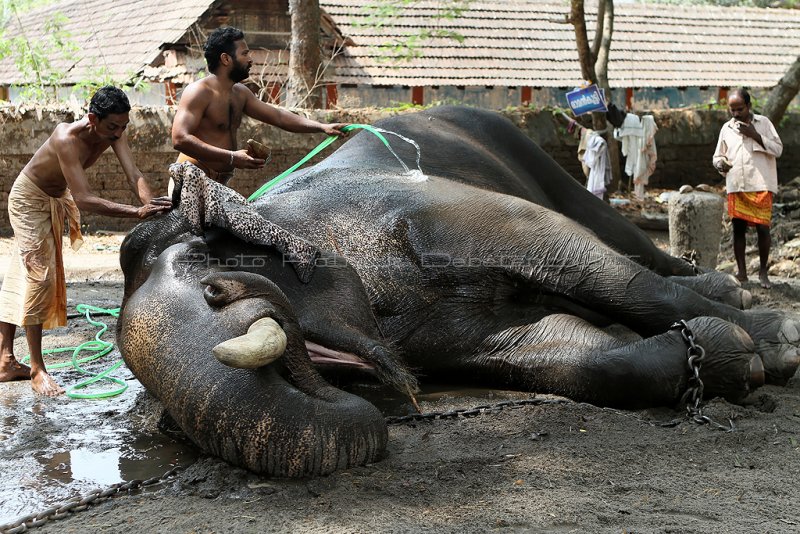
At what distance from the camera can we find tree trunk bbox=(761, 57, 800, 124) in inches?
457

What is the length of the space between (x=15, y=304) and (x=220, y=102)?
1.89 m

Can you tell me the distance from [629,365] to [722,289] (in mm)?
2084

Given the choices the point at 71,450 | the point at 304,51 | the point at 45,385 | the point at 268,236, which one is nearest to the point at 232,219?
the point at 268,236

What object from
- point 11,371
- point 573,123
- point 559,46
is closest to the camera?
point 11,371

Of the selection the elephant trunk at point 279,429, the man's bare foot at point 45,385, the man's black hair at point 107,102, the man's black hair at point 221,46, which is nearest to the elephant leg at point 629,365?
the elephant trunk at point 279,429

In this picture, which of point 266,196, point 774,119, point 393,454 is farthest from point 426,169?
point 774,119

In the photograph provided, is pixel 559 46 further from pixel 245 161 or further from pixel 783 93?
pixel 245 161

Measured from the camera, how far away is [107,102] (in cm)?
507

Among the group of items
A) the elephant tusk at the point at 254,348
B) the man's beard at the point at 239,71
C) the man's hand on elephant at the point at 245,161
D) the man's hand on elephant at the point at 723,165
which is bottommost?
the elephant tusk at the point at 254,348

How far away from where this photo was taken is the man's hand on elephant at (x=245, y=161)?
5.11m

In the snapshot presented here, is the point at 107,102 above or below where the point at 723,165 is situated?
above

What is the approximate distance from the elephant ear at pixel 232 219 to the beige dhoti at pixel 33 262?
1834 mm

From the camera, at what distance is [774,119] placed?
12.0m

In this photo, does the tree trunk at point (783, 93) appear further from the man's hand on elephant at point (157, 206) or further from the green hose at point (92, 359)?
the man's hand on elephant at point (157, 206)
